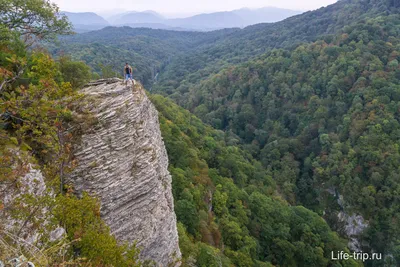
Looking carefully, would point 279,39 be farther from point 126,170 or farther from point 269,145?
point 126,170

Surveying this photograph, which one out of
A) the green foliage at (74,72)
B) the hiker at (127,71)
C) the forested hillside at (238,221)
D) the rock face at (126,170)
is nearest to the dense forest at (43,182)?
the rock face at (126,170)

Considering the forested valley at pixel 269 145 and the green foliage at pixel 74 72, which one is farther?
the green foliage at pixel 74 72

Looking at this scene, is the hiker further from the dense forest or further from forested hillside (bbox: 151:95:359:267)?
forested hillside (bbox: 151:95:359:267)

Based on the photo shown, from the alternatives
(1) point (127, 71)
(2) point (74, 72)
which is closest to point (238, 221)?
(1) point (127, 71)

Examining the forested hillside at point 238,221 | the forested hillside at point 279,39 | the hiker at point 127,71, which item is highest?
the forested hillside at point 279,39

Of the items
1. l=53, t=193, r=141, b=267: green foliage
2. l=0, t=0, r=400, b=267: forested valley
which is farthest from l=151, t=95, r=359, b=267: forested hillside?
l=53, t=193, r=141, b=267: green foliage

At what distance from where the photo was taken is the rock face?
12.4 meters

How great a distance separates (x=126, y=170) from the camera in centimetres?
1324

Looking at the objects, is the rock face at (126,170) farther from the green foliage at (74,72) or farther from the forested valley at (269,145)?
the green foliage at (74,72)

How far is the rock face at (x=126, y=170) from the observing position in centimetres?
1235

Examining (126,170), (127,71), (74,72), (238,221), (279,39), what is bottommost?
(238,221)

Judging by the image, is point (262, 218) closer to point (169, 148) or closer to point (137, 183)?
point (169, 148)

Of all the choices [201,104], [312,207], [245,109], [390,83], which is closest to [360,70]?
[390,83]

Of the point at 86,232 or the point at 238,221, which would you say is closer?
the point at 86,232
